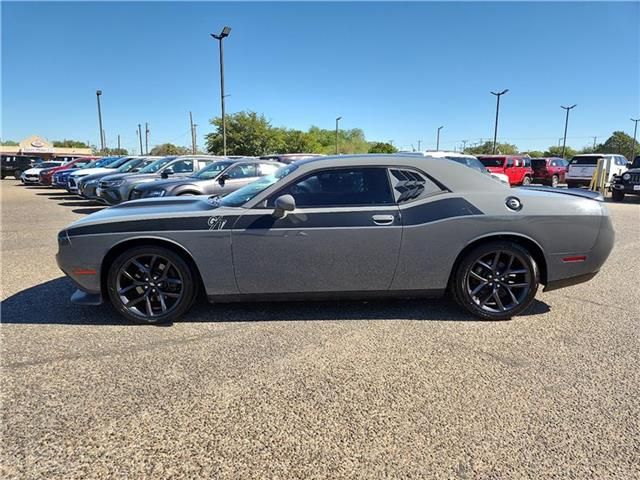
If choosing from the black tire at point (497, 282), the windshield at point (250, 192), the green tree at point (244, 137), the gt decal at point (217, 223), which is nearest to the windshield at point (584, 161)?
the black tire at point (497, 282)

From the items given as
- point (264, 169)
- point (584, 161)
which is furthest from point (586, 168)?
point (264, 169)

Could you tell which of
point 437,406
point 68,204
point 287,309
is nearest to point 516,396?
point 437,406

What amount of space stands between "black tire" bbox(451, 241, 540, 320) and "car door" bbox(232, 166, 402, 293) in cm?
70

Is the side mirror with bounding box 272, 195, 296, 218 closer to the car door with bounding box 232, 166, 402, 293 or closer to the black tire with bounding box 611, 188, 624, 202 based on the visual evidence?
the car door with bounding box 232, 166, 402, 293

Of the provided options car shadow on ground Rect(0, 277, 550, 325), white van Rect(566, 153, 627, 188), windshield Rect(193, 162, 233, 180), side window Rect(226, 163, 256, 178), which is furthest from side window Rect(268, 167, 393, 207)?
white van Rect(566, 153, 627, 188)

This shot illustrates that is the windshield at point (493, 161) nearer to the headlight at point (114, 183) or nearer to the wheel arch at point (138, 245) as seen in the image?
the headlight at point (114, 183)

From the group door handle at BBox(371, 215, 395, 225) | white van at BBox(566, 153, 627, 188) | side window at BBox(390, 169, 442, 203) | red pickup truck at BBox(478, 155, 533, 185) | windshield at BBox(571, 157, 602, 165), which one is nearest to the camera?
door handle at BBox(371, 215, 395, 225)

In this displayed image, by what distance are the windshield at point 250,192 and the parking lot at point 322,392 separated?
106cm

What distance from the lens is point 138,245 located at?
12.4ft

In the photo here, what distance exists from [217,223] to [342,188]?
1.17 meters

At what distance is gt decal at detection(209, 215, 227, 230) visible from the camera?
3.71 metres

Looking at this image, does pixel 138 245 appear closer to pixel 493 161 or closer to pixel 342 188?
pixel 342 188

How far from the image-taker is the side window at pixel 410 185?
386cm

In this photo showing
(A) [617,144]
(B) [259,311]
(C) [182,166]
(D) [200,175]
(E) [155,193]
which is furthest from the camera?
(A) [617,144]
